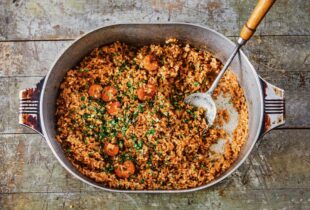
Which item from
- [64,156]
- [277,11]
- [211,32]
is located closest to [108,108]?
[64,156]

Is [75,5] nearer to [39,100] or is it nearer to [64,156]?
[39,100]

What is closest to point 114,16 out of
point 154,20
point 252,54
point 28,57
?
point 154,20

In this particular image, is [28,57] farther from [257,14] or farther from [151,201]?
[257,14]

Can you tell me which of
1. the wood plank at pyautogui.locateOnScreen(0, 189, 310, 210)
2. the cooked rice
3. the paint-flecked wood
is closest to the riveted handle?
the cooked rice

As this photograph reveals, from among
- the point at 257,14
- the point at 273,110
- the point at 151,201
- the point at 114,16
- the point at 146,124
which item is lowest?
the point at 151,201

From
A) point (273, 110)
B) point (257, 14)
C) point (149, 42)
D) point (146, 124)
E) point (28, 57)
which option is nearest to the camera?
point (257, 14)

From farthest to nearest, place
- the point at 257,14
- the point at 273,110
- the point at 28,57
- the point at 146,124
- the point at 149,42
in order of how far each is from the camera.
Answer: the point at 28,57 → the point at 149,42 → the point at 146,124 → the point at 273,110 → the point at 257,14

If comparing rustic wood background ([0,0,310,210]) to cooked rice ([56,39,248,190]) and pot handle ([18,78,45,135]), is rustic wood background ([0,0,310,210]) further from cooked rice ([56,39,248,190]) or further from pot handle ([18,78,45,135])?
pot handle ([18,78,45,135])
